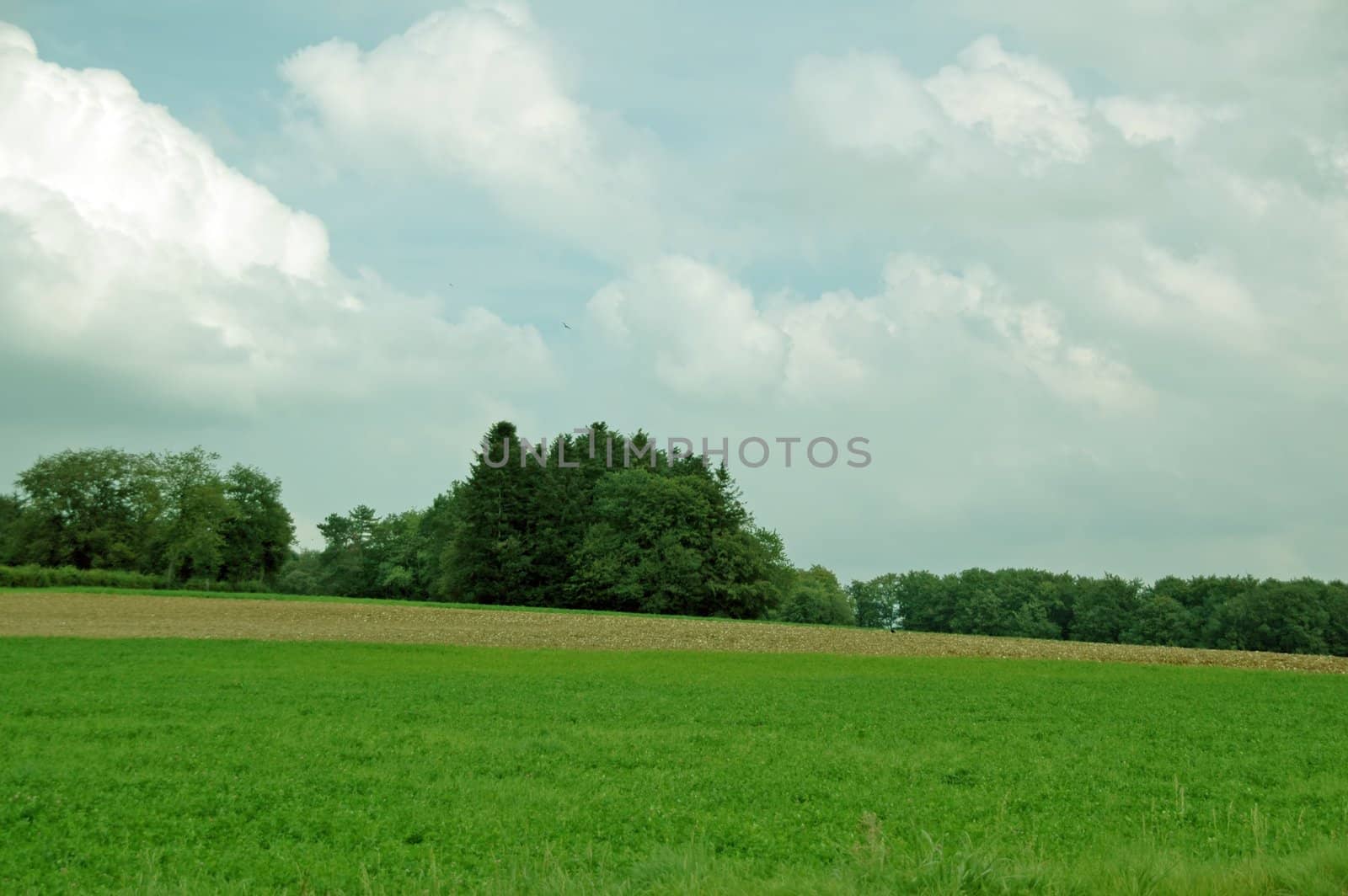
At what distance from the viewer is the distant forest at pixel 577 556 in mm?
85062

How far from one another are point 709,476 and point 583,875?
82173mm

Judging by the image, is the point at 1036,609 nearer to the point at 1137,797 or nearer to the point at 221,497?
the point at 221,497

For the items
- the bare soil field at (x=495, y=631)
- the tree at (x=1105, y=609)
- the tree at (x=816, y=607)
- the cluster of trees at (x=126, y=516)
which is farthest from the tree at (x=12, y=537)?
the tree at (x=1105, y=609)

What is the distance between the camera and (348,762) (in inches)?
608

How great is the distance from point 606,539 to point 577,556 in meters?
3.30

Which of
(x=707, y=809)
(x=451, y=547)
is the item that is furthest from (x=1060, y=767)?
(x=451, y=547)

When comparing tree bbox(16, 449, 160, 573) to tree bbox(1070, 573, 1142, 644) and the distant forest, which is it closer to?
the distant forest

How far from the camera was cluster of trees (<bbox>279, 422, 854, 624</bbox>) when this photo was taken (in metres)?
84.1

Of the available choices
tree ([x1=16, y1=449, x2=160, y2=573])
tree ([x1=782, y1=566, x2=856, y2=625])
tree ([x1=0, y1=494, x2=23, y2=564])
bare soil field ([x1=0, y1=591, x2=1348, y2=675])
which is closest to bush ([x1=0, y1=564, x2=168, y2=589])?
bare soil field ([x1=0, y1=591, x2=1348, y2=675])

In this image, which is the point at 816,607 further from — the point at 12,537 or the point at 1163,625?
the point at 12,537

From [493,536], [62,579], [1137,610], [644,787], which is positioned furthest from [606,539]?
[644,787]

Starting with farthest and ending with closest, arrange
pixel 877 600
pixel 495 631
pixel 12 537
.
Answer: pixel 877 600
pixel 12 537
pixel 495 631

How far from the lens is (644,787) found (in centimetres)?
1402

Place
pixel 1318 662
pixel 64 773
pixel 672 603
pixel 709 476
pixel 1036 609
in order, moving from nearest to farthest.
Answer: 1. pixel 64 773
2. pixel 1318 662
3. pixel 672 603
4. pixel 709 476
5. pixel 1036 609
